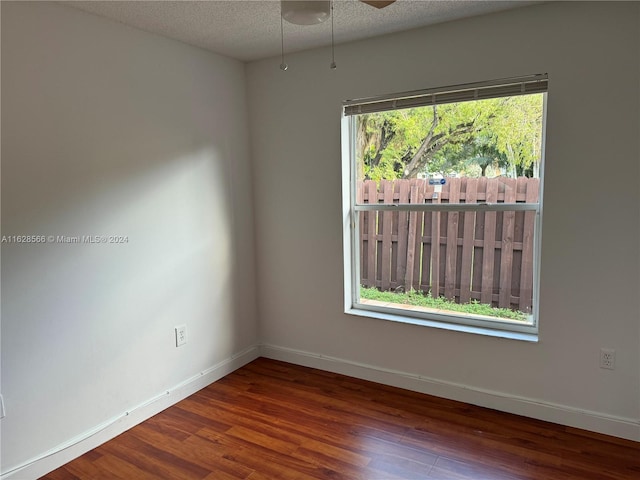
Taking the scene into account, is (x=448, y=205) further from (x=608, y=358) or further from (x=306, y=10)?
(x=306, y=10)

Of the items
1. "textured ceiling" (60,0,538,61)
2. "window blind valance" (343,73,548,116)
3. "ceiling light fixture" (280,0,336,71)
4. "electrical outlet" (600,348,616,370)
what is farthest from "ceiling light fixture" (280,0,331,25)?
"electrical outlet" (600,348,616,370)

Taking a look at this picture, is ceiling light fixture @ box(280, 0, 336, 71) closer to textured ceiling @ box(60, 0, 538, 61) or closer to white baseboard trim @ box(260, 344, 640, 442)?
textured ceiling @ box(60, 0, 538, 61)

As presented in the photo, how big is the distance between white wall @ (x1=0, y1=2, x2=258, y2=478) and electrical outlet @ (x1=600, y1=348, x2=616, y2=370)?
2.41m

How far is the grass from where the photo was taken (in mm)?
2708

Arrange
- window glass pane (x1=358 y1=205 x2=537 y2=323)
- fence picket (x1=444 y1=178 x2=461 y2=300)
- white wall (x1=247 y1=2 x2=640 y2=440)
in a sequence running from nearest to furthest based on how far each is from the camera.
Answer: white wall (x1=247 y1=2 x2=640 y2=440)
window glass pane (x1=358 y1=205 x2=537 y2=323)
fence picket (x1=444 y1=178 x2=461 y2=300)

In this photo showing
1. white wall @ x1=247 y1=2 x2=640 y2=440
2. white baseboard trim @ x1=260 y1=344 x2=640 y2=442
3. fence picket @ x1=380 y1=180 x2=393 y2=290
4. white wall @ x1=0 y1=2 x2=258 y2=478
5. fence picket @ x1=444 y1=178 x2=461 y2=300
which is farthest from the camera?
fence picket @ x1=380 y1=180 x2=393 y2=290

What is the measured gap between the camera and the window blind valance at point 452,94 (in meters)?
2.38

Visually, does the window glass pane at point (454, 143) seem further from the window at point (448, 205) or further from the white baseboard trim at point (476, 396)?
the white baseboard trim at point (476, 396)

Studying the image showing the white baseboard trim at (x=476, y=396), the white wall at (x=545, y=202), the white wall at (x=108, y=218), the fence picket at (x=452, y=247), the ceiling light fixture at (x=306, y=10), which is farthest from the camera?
the fence picket at (x=452, y=247)

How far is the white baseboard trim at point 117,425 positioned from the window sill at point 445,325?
104 centimetres

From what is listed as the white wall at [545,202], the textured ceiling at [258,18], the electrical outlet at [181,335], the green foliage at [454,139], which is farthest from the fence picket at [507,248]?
the electrical outlet at [181,335]

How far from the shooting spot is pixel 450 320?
2.85 metres

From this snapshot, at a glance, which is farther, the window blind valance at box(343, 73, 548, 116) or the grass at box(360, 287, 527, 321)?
the grass at box(360, 287, 527, 321)

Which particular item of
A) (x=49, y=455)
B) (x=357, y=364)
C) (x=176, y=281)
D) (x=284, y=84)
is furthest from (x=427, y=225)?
(x=49, y=455)
